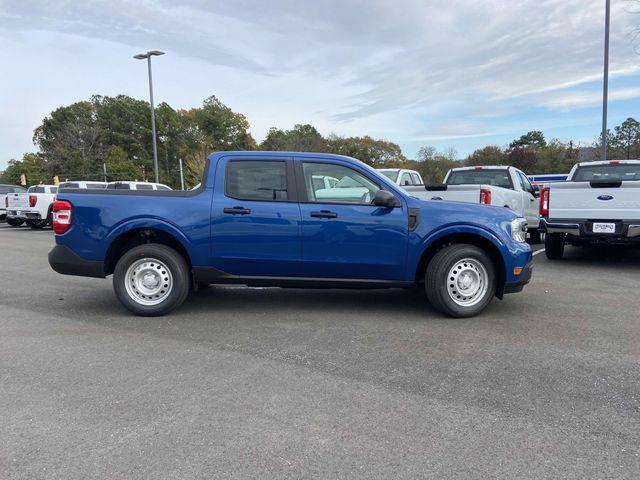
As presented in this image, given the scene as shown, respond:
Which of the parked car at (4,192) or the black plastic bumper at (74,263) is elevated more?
the parked car at (4,192)

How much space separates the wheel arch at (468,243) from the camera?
5453 mm

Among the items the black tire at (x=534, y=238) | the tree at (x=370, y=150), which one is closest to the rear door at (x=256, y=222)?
the black tire at (x=534, y=238)

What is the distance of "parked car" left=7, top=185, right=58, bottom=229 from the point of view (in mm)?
18219

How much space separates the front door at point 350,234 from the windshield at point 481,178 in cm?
680

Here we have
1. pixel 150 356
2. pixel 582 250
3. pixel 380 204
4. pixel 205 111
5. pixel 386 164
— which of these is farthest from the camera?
pixel 205 111

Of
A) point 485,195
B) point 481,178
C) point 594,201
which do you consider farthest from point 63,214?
point 481,178

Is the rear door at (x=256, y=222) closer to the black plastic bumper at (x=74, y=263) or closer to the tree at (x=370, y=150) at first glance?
the black plastic bumper at (x=74, y=263)

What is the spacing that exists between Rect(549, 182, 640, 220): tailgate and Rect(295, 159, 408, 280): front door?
4.58m

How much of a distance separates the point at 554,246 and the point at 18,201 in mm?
18446

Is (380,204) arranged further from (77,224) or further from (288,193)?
(77,224)

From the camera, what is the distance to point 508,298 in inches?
257

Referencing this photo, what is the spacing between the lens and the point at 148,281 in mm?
5594

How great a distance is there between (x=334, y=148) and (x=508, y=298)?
57662 mm

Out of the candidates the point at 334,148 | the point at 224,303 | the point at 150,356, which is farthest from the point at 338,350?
the point at 334,148
